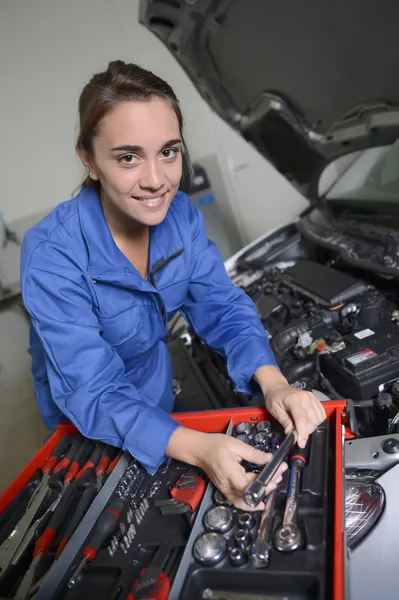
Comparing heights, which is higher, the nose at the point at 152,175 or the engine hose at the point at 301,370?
the nose at the point at 152,175

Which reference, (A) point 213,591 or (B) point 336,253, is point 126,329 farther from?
(B) point 336,253

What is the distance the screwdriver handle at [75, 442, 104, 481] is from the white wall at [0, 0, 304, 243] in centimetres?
223

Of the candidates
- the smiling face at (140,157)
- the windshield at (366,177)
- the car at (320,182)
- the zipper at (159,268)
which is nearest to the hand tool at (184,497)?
the car at (320,182)

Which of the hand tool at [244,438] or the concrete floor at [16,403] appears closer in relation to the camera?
the hand tool at [244,438]

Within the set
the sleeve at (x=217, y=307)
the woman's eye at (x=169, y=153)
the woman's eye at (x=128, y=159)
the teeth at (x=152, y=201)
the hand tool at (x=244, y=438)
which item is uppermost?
the woman's eye at (x=128, y=159)

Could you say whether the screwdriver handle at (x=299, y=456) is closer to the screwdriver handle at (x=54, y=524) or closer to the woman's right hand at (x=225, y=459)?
the woman's right hand at (x=225, y=459)

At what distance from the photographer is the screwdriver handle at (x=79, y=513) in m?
0.86

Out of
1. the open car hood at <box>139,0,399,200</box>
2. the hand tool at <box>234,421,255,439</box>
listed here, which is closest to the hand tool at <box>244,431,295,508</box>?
the hand tool at <box>234,421,255,439</box>

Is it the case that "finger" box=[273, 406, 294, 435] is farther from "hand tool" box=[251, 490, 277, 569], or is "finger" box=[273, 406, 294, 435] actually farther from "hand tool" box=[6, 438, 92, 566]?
"hand tool" box=[6, 438, 92, 566]

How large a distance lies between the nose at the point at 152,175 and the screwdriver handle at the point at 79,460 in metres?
0.64

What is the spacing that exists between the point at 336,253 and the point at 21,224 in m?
2.26

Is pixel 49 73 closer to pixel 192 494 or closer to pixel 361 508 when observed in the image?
pixel 192 494

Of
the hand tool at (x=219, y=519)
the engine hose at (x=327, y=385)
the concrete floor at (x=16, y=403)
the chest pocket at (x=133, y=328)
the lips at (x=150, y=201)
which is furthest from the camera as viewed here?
the concrete floor at (x=16, y=403)

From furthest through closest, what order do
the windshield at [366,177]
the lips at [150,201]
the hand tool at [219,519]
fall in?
the windshield at [366,177] → the lips at [150,201] → the hand tool at [219,519]
